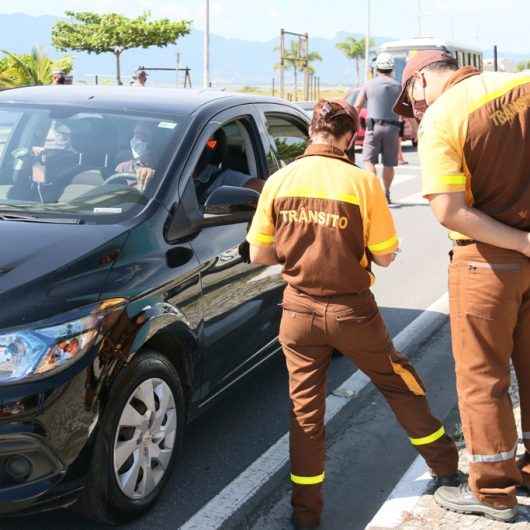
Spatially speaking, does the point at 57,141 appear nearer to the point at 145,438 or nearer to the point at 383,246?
the point at 145,438

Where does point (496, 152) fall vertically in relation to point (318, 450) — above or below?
above

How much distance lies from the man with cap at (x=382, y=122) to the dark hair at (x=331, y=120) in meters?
8.55

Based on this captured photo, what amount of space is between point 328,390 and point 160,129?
1.89m

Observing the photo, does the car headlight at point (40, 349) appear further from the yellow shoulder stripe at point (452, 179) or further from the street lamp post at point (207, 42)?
the street lamp post at point (207, 42)

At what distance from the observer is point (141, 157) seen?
4.16 m

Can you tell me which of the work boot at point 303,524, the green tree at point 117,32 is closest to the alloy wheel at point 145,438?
the work boot at point 303,524

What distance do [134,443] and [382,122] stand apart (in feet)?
30.4

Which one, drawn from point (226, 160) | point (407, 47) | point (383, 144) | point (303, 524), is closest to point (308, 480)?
point (303, 524)

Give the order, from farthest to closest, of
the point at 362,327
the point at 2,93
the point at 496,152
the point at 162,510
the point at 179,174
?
the point at 2,93
the point at 179,174
the point at 162,510
the point at 362,327
the point at 496,152

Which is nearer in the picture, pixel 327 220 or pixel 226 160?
pixel 327 220

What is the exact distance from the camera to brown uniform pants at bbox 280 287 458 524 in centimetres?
341

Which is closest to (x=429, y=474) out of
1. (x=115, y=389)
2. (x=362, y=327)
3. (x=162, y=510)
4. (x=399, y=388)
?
(x=399, y=388)

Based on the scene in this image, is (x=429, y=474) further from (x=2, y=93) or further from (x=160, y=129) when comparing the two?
(x=2, y=93)

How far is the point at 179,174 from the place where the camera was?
4.05 meters
